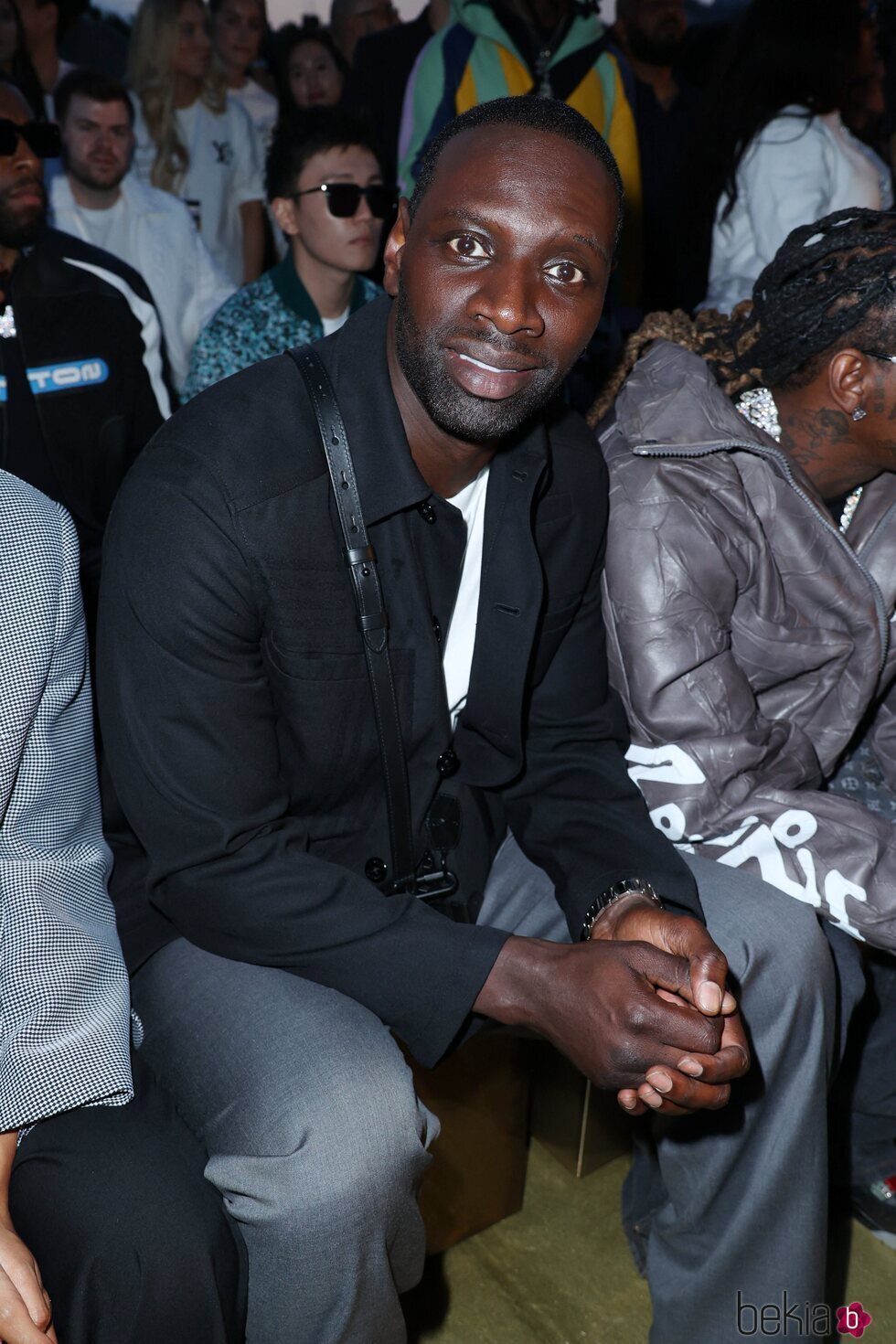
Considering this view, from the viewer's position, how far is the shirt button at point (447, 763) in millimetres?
1732

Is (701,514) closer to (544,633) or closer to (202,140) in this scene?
(544,633)

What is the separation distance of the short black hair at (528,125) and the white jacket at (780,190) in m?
1.70

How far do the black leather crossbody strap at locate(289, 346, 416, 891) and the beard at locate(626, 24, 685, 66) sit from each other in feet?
10.7

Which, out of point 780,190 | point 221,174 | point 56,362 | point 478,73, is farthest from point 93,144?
point 780,190

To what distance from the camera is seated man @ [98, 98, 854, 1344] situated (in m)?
1.42

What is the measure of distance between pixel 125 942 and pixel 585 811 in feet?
2.22

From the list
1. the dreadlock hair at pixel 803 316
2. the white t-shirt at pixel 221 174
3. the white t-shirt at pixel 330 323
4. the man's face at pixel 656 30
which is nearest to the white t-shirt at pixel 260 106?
the white t-shirt at pixel 221 174

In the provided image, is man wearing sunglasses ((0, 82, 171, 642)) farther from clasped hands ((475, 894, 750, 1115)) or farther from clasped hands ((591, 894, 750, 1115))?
clasped hands ((591, 894, 750, 1115))

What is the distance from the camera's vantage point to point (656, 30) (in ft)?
14.2

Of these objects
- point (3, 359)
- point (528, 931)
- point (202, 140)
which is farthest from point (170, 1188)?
point (202, 140)

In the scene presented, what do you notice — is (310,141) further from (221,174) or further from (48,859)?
(48,859)

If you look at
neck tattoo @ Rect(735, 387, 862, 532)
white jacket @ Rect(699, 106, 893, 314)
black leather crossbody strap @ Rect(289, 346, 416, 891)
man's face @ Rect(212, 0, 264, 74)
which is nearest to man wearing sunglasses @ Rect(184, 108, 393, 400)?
man's face @ Rect(212, 0, 264, 74)

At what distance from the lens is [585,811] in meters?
1.82

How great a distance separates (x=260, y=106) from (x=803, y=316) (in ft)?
8.15
